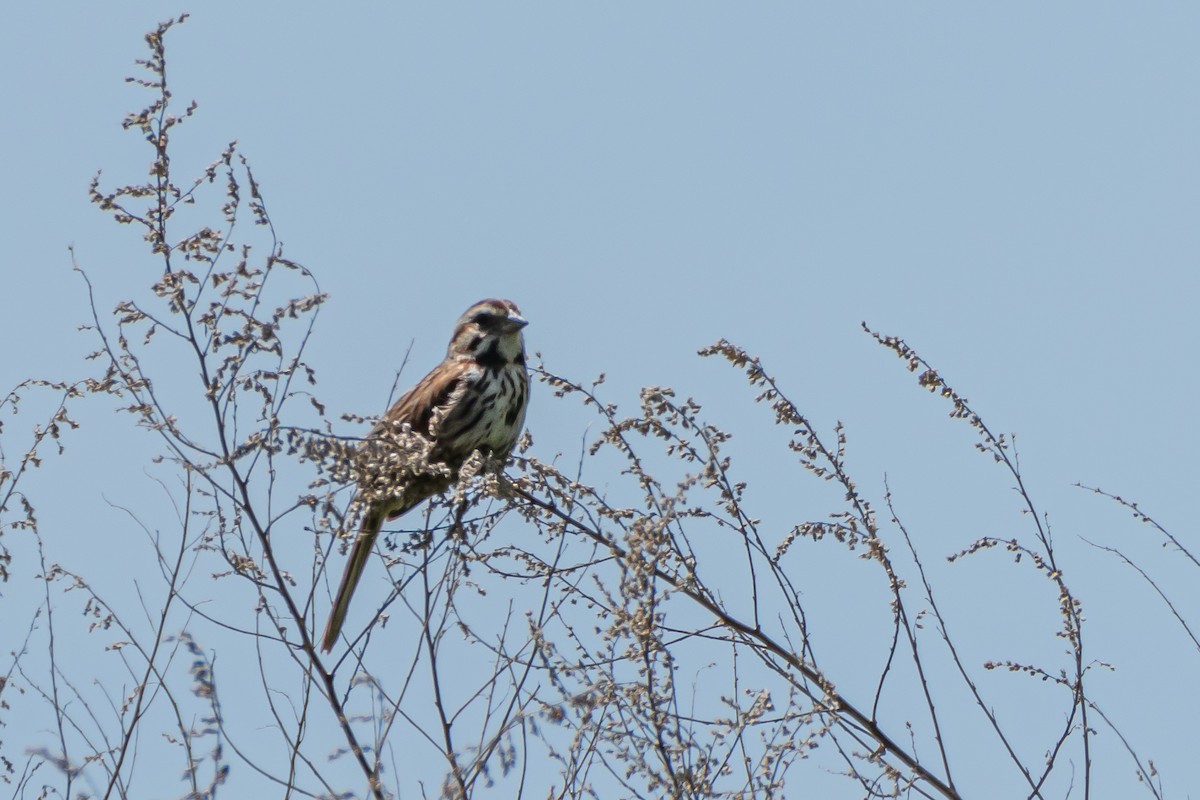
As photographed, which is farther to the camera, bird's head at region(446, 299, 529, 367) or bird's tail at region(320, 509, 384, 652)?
bird's head at region(446, 299, 529, 367)

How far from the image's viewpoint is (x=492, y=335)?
6.06m

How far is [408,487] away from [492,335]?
0.92 meters

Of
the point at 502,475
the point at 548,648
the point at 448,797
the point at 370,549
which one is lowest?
the point at 448,797

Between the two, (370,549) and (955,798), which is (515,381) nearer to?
(370,549)

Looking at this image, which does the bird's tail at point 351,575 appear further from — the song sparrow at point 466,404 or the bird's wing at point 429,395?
the bird's wing at point 429,395

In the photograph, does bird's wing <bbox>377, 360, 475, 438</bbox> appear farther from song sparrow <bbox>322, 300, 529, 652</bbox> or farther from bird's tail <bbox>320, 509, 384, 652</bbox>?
bird's tail <bbox>320, 509, 384, 652</bbox>

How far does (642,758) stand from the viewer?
326cm

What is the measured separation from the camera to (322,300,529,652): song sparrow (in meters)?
5.52

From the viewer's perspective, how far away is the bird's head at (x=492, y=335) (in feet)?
19.7

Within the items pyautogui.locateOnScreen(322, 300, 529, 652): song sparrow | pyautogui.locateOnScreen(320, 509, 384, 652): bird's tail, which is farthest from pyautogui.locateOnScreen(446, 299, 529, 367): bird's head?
pyautogui.locateOnScreen(320, 509, 384, 652): bird's tail

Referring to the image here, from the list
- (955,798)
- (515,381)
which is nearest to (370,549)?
(515,381)

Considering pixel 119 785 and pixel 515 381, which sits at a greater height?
pixel 515 381

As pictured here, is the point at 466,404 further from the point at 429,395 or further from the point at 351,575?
the point at 351,575

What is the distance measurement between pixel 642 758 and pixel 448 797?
0.44 metres
